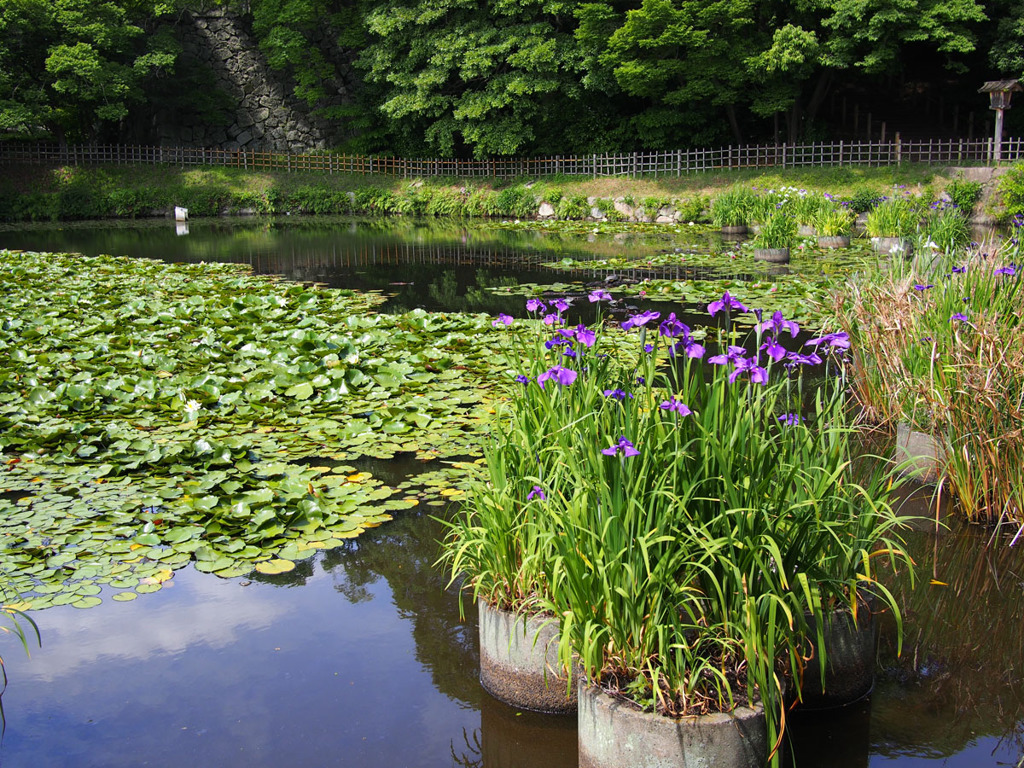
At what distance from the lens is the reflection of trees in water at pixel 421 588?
3.56m

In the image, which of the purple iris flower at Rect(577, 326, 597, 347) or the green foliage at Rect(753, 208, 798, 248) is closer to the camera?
the purple iris flower at Rect(577, 326, 597, 347)

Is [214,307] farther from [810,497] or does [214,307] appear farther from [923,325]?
[810,497]

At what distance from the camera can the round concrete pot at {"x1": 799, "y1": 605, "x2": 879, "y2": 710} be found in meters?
3.04

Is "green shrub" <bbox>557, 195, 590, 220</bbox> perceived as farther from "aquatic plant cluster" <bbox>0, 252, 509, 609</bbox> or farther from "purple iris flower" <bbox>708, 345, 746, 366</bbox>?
"purple iris flower" <bbox>708, 345, 746, 366</bbox>

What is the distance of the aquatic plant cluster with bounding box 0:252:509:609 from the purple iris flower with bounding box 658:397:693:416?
84.6 inches

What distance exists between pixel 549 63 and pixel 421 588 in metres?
25.6

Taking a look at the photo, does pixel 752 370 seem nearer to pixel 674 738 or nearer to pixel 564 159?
pixel 674 738

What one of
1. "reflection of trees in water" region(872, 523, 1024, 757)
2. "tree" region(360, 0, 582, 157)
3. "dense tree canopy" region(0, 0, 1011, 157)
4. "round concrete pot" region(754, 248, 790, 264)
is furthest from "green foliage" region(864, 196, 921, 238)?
"tree" region(360, 0, 582, 157)

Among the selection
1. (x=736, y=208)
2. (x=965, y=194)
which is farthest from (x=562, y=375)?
(x=965, y=194)

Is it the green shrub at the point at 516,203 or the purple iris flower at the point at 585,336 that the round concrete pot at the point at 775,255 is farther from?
the green shrub at the point at 516,203

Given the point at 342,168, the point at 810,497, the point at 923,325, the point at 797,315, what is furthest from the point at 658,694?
the point at 342,168

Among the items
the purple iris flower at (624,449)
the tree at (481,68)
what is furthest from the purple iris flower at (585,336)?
the tree at (481,68)

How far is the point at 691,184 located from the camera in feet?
80.9

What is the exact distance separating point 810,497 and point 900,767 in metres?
0.91
